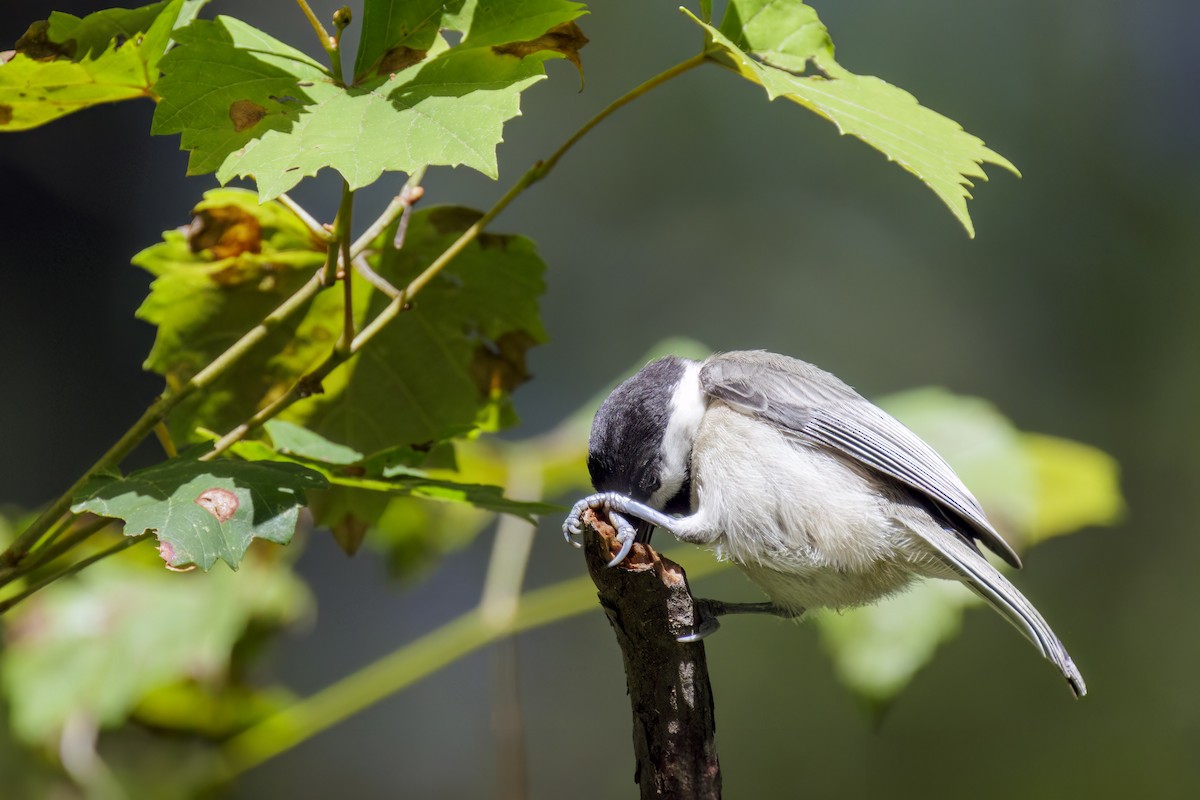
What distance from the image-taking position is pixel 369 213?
4281 millimetres

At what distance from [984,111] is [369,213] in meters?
4.81

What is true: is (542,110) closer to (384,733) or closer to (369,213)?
(369,213)

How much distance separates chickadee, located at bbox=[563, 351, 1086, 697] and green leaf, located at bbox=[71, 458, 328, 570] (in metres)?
0.56

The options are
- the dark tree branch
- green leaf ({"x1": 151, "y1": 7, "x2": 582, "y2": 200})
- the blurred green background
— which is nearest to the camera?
green leaf ({"x1": 151, "y1": 7, "x2": 582, "y2": 200})

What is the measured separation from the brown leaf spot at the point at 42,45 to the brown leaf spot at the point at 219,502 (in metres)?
0.57

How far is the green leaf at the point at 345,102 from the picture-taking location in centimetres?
105

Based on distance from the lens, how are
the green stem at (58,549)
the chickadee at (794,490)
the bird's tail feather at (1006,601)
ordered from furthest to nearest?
the chickadee at (794,490) < the bird's tail feather at (1006,601) < the green stem at (58,549)

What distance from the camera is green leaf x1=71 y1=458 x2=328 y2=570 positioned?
1.06 meters

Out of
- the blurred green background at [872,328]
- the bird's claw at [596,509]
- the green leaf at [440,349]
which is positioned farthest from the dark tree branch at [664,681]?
the blurred green background at [872,328]

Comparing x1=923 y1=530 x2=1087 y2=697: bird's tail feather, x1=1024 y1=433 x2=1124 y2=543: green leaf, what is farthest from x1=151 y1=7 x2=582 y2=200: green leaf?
x1=1024 y1=433 x2=1124 y2=543: green leaf

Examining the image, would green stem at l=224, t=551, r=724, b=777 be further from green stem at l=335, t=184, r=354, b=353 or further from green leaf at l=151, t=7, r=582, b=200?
green leaf at l=151, t=7, r=582, b=200

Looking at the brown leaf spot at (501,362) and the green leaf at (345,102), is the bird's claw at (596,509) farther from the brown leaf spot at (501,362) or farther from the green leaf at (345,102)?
the green leaf at (345,102)

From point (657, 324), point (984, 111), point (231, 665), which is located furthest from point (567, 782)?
point (984, 111)

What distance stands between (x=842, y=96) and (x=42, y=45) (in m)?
0.94
